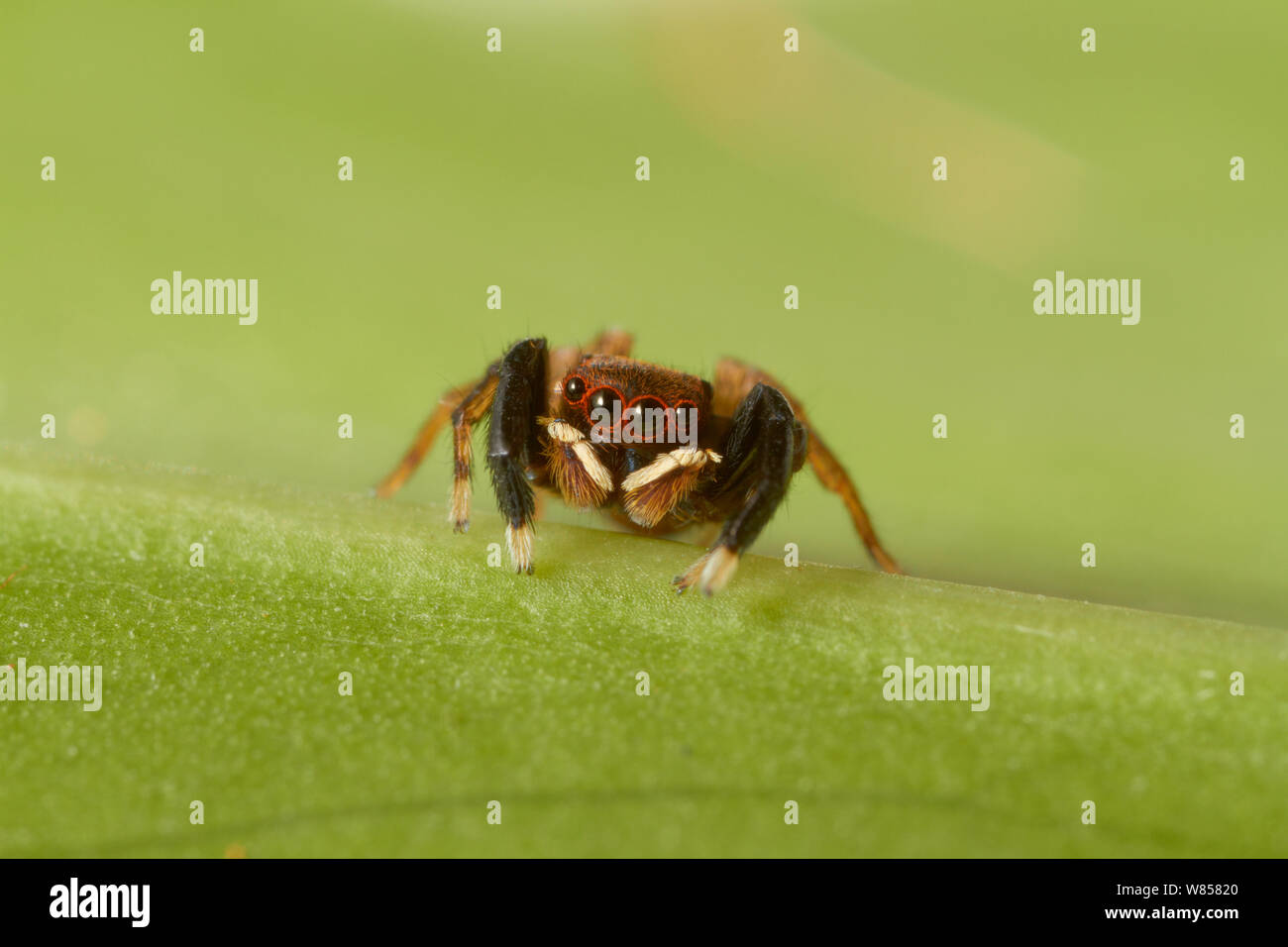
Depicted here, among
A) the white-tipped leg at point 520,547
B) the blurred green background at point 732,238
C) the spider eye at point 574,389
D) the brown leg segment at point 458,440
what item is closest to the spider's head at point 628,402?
the spider eye at point 574,389

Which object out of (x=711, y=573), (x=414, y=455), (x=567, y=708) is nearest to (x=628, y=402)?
(x=711, y=573)

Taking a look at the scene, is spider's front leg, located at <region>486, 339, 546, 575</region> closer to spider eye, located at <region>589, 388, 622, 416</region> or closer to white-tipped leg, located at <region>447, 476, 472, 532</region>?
white-tipped leg, located at <region>447, 476, 472, 532</region>

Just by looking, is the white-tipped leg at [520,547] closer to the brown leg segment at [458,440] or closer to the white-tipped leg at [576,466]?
the brown leg segment at [458,440]

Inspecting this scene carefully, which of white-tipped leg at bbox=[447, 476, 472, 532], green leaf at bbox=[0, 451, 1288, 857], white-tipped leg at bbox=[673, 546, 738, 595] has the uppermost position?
white-tipped leg at bbox=[447, 476, 472, 532]

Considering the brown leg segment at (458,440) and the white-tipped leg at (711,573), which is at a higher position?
the brown leg segment at (458,440)

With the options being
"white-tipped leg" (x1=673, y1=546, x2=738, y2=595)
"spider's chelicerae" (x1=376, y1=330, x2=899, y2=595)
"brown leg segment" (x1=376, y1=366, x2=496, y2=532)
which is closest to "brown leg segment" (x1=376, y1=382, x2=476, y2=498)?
"brown leg segment" (x1=376, y1=366, x2=496, y2=532)
